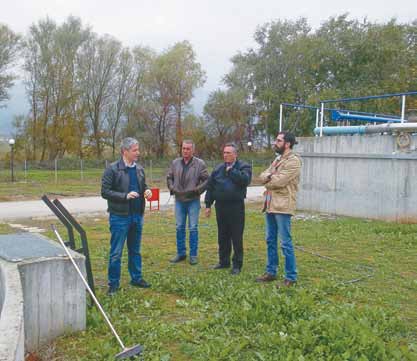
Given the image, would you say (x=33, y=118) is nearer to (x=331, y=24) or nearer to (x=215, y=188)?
(x=331, y=24)

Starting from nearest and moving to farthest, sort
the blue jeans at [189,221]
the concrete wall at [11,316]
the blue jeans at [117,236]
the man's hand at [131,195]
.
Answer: the concrete wall at [11,316] → the man's hand at [131,195] → the blue jeans at [117,236] → the blue jeans at [189,221]

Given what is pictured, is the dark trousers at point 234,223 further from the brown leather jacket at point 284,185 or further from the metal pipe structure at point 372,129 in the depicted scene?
the metal pipe structure at point 372,129

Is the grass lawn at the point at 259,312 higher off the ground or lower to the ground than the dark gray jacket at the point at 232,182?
lower

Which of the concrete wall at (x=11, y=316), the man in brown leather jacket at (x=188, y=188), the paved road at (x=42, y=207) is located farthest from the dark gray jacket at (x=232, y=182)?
the paved road at (x=42, y=207)

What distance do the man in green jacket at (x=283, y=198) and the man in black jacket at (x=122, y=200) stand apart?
4.61 ft

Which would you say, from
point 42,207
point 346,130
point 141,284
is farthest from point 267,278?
point 42,207

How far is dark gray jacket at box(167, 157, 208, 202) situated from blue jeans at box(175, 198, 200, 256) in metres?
0.10

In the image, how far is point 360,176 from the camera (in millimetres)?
11609

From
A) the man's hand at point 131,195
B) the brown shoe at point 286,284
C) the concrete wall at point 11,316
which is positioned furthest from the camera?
the brown shoe at point 286,284

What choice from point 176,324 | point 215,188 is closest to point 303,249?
point 215,188

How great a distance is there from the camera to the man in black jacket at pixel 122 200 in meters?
5.01

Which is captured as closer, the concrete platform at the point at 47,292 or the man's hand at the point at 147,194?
the concrete platform at the point at 47,292

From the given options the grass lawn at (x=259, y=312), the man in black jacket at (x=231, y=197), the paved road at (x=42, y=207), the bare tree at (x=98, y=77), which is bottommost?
the paved road at (x=42, y=207)

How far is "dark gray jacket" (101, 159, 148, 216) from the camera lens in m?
4.99
